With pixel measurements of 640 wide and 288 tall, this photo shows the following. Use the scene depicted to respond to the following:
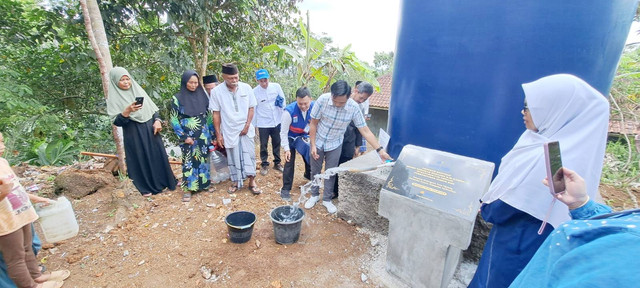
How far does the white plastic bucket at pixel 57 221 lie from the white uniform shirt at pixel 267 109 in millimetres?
2550

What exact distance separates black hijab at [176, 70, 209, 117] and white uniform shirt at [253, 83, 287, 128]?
1020 millimetres

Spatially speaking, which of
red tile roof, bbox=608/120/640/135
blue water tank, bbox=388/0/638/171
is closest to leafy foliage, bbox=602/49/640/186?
red tile roof, bbox=608/120/640/135

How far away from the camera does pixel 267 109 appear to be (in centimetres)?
443

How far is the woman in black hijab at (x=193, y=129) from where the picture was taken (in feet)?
11.0

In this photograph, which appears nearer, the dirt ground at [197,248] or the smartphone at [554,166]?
the smartphone at [554,166]

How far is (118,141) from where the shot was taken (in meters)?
3.59

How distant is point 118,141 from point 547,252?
438 centimetres

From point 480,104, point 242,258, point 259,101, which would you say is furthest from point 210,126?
point 480,104

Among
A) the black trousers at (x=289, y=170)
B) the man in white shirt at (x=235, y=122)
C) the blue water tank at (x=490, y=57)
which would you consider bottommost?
the black trousers at (x=289, y=170)

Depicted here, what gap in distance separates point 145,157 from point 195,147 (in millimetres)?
639

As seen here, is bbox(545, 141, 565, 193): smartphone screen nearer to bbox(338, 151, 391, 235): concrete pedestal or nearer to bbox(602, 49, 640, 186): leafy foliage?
bbox(338, 151, 391, 235): concrete pedestal

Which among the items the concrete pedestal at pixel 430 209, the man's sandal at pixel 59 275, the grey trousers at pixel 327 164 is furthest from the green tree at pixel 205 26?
the concrete pedestal at pixel 430 209

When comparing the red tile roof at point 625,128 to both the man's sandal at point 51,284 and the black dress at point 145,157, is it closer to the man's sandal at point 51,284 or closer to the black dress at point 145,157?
the black dress at point 145,157

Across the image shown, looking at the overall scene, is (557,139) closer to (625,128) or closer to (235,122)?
(235,122)
